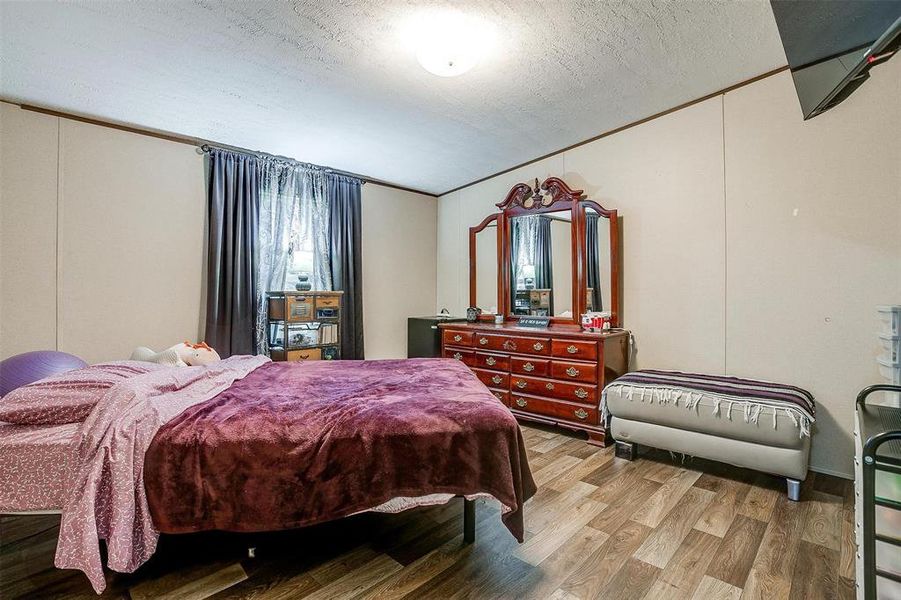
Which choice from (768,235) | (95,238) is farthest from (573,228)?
(95,238)

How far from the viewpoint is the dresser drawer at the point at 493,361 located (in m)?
3.55

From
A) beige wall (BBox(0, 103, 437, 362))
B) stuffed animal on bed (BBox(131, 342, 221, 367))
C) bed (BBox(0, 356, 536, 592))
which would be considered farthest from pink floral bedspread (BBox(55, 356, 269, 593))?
beige wall (BBox(0, 103, 437, 362))

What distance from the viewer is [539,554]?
5.63ft

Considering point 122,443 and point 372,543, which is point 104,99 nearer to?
point 122,443

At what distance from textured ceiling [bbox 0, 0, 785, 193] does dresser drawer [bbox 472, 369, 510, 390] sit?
2.16 meters

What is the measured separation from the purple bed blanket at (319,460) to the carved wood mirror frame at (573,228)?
2.08m

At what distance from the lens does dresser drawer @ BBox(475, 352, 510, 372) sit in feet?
11.6

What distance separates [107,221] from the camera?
3.06 metres

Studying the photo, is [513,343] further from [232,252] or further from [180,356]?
[232,252]

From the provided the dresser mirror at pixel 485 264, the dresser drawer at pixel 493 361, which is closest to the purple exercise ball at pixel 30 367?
the dresser drawer at pixel 493 361

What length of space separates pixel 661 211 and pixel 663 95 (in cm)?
86

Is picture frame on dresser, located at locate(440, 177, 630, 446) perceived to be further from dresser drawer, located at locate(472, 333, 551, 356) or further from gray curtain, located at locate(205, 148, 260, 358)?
gray curtain, located at locate(205, 148, 260, 358)

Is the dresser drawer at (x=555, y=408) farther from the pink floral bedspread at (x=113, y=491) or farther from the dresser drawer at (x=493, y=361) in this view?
the pink floral bedspread at (x=113, y=491)

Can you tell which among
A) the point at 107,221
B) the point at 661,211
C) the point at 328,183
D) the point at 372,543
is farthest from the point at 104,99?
the point at 661,211
